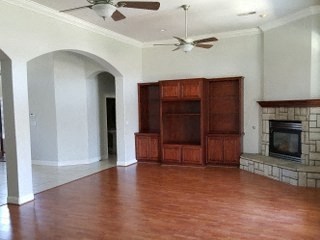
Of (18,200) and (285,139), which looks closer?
(18,200)

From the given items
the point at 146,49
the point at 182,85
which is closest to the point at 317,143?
the point at 182,85

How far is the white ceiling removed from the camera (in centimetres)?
503

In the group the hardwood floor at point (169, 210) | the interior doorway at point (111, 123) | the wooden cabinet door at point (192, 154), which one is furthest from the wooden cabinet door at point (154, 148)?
the interior doorway at point (111, 123)

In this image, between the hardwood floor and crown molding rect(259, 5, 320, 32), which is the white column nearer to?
the hardwood floor

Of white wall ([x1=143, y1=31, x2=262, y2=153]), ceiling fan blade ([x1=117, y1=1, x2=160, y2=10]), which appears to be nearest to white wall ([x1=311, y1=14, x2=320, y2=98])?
white wall ([x1=143, y1=31, x2=262, y2=153])

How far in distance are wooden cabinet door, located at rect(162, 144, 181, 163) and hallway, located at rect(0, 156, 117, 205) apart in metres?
1.48

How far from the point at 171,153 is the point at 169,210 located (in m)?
3.35

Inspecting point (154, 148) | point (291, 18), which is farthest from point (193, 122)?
point (291, 18)

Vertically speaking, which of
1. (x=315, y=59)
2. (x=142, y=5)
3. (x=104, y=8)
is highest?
(x=142, y=5)

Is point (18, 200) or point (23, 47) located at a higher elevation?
point (23, 47)

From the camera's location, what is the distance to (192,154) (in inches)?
288

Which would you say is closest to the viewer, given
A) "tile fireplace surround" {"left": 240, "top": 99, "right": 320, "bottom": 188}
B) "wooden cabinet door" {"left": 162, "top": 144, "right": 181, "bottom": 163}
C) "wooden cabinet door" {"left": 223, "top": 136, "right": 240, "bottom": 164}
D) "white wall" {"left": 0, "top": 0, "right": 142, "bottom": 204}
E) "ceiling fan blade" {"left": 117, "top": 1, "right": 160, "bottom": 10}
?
"ceiling fan blade" {"left": 117, "top": 1, "right": 160, "bottom": 10}

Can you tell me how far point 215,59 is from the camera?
24.5 ft

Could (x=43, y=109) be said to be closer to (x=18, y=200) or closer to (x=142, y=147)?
(x=142, y=147)
